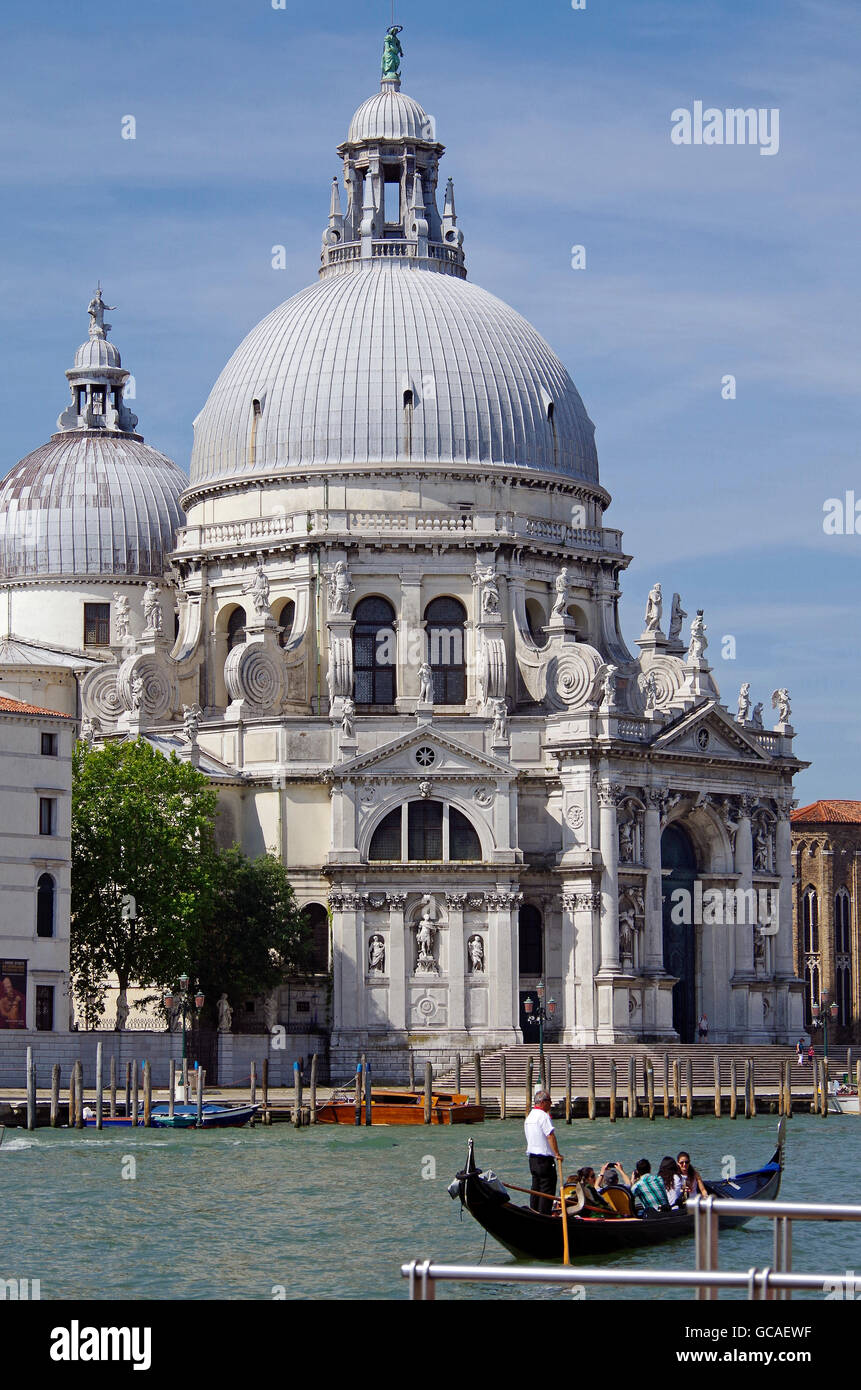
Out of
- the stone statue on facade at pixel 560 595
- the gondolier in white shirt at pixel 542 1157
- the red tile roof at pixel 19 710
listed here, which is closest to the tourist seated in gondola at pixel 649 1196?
the gondolier in white shirt at pixel 542 1157

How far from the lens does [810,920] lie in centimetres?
9812

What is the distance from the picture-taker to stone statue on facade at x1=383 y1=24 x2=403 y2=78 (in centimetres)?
7794

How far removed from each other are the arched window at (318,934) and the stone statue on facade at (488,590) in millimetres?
9816

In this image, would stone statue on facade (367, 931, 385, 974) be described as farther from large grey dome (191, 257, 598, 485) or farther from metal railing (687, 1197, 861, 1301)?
metal railing (687, 1197, 861, 1301)

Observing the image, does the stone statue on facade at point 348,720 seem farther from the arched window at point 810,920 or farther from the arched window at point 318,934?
the arched window at point 810,920

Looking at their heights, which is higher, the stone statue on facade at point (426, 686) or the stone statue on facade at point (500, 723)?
the stone statue on facade at point (426, 686)

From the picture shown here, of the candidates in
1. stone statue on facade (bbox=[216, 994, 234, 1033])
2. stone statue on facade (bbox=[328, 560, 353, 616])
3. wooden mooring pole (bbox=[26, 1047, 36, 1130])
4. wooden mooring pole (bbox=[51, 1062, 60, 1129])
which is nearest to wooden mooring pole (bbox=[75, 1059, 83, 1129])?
wooden mooring pole (bbox=[51, 1062, 60, 1129])

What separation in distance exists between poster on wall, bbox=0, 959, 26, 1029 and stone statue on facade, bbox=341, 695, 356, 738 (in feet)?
49.1

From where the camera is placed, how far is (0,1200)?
34719mm

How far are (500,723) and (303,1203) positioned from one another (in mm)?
31880

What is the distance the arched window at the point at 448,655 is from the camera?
230 feet

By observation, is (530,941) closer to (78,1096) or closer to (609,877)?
(609,877)
